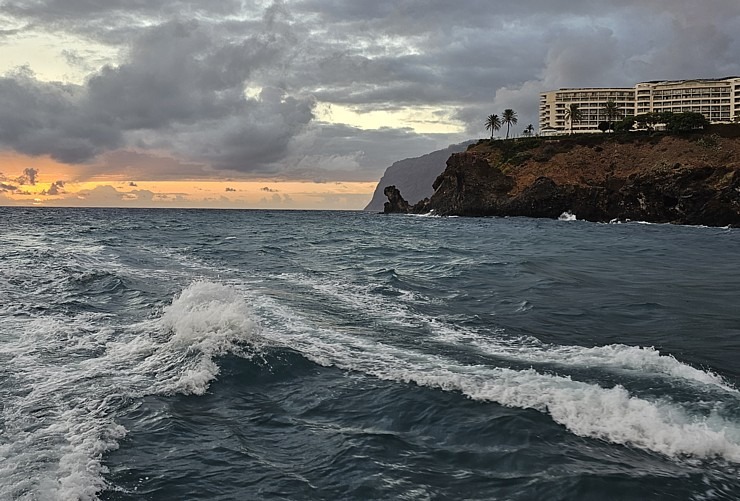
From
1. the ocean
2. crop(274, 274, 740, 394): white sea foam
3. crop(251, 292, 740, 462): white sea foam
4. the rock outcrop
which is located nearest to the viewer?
the ocean

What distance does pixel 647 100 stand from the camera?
529 ft

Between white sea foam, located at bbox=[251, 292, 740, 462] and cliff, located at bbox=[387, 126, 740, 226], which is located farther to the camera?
cliff, located at bbox=[387, 126, 740, 226]

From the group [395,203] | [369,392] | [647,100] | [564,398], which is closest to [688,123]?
[647,100]

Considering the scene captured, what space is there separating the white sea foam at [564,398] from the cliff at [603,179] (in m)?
65.9

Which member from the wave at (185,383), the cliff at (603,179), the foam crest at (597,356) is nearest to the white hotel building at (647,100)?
the cliff at (603,179)

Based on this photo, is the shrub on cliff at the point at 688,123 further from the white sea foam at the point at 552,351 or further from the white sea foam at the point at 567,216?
the white sea foam at the point at 552,351

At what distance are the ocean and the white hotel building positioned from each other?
147 m

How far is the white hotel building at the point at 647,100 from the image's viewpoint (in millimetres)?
151750

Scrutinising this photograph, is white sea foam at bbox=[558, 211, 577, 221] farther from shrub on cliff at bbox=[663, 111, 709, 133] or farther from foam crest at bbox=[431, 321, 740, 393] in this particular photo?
foam crest at bbox=[431, 321, 740, 393]

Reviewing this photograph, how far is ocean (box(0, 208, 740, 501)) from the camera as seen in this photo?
745 cm

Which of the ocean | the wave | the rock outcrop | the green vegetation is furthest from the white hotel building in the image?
the wave

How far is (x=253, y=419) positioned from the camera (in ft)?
31.8

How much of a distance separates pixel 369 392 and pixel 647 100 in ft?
571

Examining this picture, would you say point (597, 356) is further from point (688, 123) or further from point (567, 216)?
point (688, 123)
